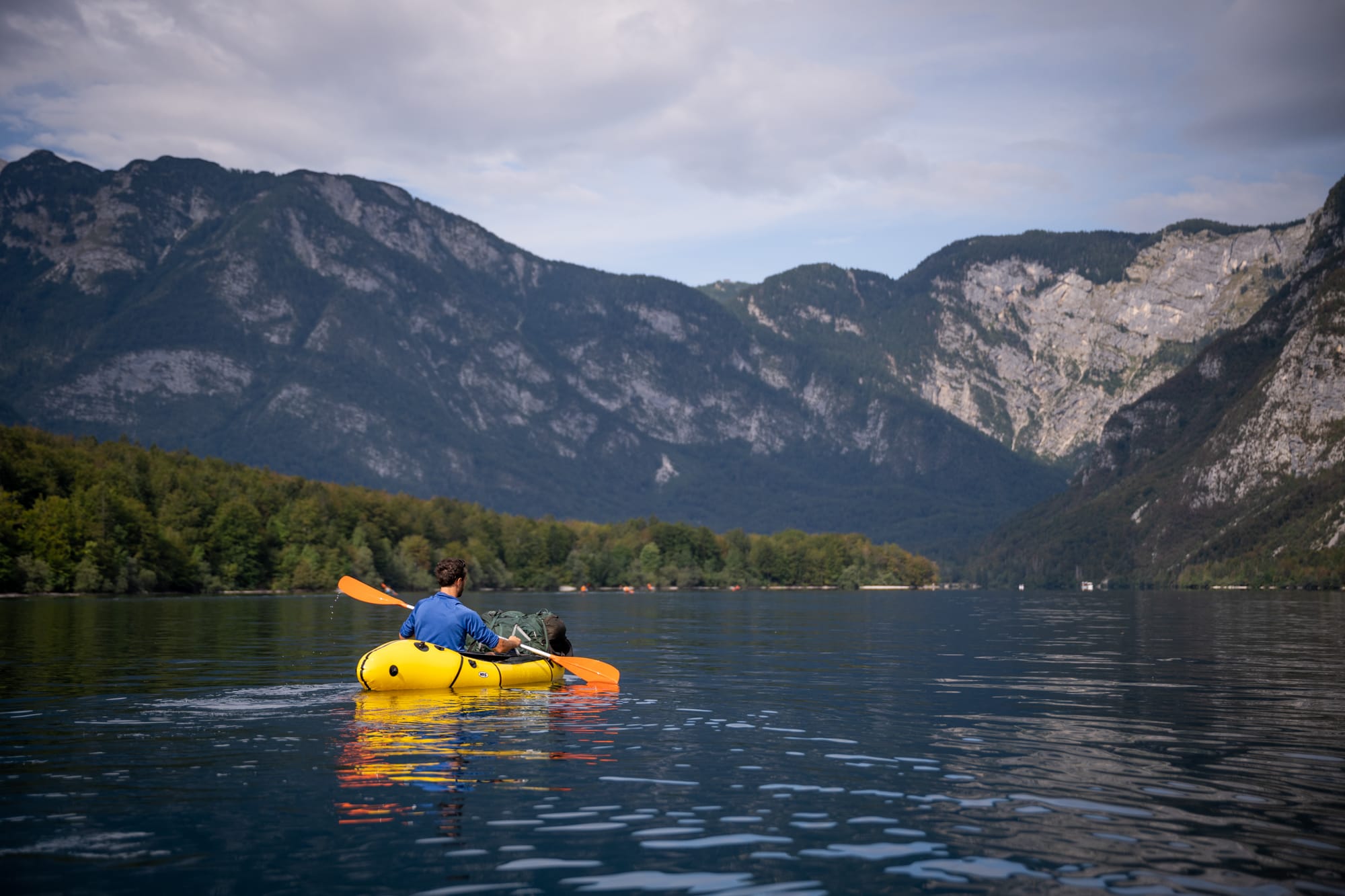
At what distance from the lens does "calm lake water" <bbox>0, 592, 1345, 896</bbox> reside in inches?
495

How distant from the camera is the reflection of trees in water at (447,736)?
16.2 metres

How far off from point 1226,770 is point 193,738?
1813cm

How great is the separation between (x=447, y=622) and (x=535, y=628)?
18.0 ft

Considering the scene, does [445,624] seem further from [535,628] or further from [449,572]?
[535,628]

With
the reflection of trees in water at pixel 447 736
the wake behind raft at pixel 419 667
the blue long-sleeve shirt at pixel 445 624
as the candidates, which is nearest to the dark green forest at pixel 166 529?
the wake behind raft at pixel 419 667

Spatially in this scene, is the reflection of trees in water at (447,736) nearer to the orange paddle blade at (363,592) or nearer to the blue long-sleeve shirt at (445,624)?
the blue long-sleeve shirt at (445,624)

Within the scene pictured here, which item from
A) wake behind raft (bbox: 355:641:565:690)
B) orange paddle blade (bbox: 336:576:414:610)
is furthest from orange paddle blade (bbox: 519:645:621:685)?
orange paddle blade (bbox: 336:576:414:610)

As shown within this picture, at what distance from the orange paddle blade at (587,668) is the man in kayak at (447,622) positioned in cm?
290

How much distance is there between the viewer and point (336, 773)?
17.6m

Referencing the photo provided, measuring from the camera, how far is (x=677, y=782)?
57.8 feet

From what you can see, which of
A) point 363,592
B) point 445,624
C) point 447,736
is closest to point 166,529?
point 363,592

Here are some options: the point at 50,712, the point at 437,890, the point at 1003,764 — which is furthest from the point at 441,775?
the point at 50,712

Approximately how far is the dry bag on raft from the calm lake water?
2.46m

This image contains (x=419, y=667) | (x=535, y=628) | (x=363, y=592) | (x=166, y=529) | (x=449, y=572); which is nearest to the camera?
(x=449, y=572)
